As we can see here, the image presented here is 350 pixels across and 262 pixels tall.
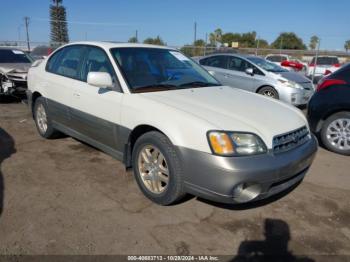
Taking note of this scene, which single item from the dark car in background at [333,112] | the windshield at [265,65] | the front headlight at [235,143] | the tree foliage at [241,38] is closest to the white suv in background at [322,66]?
the windshield at [265,65]

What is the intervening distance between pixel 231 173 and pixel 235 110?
31.2 inches

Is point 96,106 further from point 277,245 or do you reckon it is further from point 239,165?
point 277,245

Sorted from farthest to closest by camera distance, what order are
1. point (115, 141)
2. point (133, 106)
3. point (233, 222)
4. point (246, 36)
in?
1. point (246, 36)
2. point (115, 141)
3. point (133, 106)
4. point (233, 222)

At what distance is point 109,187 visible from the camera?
3.92 m

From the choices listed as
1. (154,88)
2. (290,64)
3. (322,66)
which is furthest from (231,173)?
(322,66)

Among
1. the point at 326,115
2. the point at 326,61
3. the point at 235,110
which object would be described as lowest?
the point at 326,115

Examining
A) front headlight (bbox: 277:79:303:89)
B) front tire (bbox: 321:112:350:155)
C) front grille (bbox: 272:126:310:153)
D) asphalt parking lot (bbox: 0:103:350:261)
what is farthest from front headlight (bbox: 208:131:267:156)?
front headlight (bbox: 277:79:303:89)

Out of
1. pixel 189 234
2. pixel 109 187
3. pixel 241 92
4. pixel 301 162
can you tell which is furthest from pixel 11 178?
pixel 301 162

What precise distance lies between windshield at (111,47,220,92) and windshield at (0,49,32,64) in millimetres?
6667

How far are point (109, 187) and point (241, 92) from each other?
204 cm

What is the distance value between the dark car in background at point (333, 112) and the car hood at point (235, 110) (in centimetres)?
201

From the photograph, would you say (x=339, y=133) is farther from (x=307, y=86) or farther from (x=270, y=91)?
(x=307, y=86)

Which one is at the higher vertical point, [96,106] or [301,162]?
[96,106]

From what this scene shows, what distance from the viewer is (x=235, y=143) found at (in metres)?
2.96
